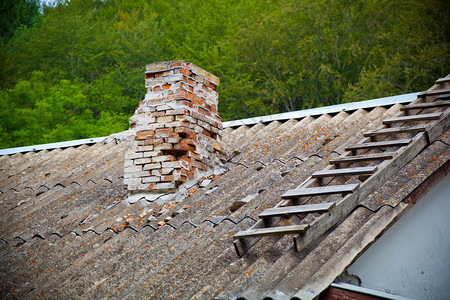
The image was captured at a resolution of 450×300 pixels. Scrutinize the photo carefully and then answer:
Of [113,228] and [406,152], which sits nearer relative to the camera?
[406,152]

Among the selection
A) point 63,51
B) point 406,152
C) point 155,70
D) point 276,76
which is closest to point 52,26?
point 63,51

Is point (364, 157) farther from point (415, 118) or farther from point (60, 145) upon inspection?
point (60, 145)

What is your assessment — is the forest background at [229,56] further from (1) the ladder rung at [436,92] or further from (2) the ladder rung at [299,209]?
(2) the ladder rung at [299,209]

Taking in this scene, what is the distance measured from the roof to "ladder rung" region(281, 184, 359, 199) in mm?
161

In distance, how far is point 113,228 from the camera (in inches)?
204

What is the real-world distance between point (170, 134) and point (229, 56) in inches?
800

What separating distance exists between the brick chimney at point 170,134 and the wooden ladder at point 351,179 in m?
1.74

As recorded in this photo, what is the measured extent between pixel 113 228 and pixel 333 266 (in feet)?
8.84

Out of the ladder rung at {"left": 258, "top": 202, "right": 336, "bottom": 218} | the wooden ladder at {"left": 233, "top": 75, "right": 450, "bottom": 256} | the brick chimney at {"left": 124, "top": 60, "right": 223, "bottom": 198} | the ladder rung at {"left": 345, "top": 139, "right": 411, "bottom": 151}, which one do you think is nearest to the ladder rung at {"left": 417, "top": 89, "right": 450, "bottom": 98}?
the wooden ladder at {"left": 233, "top": 75, "right": 450, "bottom": 256}

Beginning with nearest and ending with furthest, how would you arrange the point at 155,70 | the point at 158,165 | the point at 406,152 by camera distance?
1. the point at 406,152
2. the point at 158,165
3. the point at 155,70

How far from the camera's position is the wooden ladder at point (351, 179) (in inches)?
141

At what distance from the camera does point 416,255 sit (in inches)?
154

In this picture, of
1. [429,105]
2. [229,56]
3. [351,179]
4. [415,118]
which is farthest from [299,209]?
[229,56]

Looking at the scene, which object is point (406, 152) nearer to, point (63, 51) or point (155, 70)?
point (155, 70)
